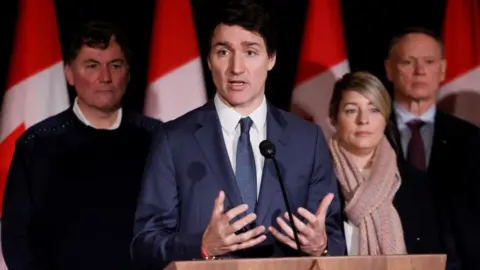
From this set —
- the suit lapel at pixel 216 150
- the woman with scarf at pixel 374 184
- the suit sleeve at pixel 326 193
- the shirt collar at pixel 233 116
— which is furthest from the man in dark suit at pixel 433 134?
the suit lapel at pixel 216 150

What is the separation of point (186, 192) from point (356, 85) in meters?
0.97

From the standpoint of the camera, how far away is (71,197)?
3355 millimetres

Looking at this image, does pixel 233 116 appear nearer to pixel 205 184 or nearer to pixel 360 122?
pixel 205 184

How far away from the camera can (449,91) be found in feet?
13.1

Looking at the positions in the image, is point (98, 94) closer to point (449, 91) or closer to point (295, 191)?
point (295, 191)

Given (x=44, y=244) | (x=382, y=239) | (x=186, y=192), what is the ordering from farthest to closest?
(x=44, y=244)
(x=382, y=239)
(x=186, y=192)

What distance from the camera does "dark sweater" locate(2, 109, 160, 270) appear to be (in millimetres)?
3297

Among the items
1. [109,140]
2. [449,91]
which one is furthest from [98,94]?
[449,91]

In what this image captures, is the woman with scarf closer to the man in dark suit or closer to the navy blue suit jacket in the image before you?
the man in dark suit

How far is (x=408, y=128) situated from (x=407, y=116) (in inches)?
2.0

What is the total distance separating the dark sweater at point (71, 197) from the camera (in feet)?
10.8

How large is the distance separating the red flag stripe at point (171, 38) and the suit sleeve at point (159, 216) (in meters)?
1.29

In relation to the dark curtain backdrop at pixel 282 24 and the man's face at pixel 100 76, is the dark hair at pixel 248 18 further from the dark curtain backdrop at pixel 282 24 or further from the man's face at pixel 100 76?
the dark curtain backdrop at pixel 282 24

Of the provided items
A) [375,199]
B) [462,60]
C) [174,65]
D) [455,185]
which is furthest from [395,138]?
[174,65]
